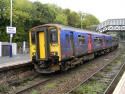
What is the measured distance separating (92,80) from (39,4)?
50.7 m

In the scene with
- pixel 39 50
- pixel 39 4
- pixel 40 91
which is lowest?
pixel 40 91

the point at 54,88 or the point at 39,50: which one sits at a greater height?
the point at 39,50

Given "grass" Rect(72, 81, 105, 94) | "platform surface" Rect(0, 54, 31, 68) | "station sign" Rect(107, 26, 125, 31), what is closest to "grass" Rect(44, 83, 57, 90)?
"grass" Rect(72, 81, 105, 94)

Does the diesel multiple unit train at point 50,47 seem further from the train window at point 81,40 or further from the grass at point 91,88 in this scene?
the grass at point 91,88

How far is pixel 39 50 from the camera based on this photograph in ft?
61.2

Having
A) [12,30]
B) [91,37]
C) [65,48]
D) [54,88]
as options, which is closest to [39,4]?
[12,30]

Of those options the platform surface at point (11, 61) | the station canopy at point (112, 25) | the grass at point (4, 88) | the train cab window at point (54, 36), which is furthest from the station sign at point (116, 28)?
the grass at point (4, 88)

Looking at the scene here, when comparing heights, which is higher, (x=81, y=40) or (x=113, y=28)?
(x=113, y=28)

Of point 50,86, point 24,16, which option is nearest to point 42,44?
point 50,86

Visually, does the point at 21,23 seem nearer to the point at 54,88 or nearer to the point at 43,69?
the point at 43,69

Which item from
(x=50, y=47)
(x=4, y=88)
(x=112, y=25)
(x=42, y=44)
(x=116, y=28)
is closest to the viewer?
(x=4, y=88)

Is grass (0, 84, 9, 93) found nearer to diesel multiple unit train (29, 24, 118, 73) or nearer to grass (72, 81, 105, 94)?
grass (72, 81, 105, 94)

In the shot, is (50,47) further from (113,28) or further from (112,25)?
(113,28)

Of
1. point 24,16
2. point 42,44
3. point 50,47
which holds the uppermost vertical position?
point 24,16
